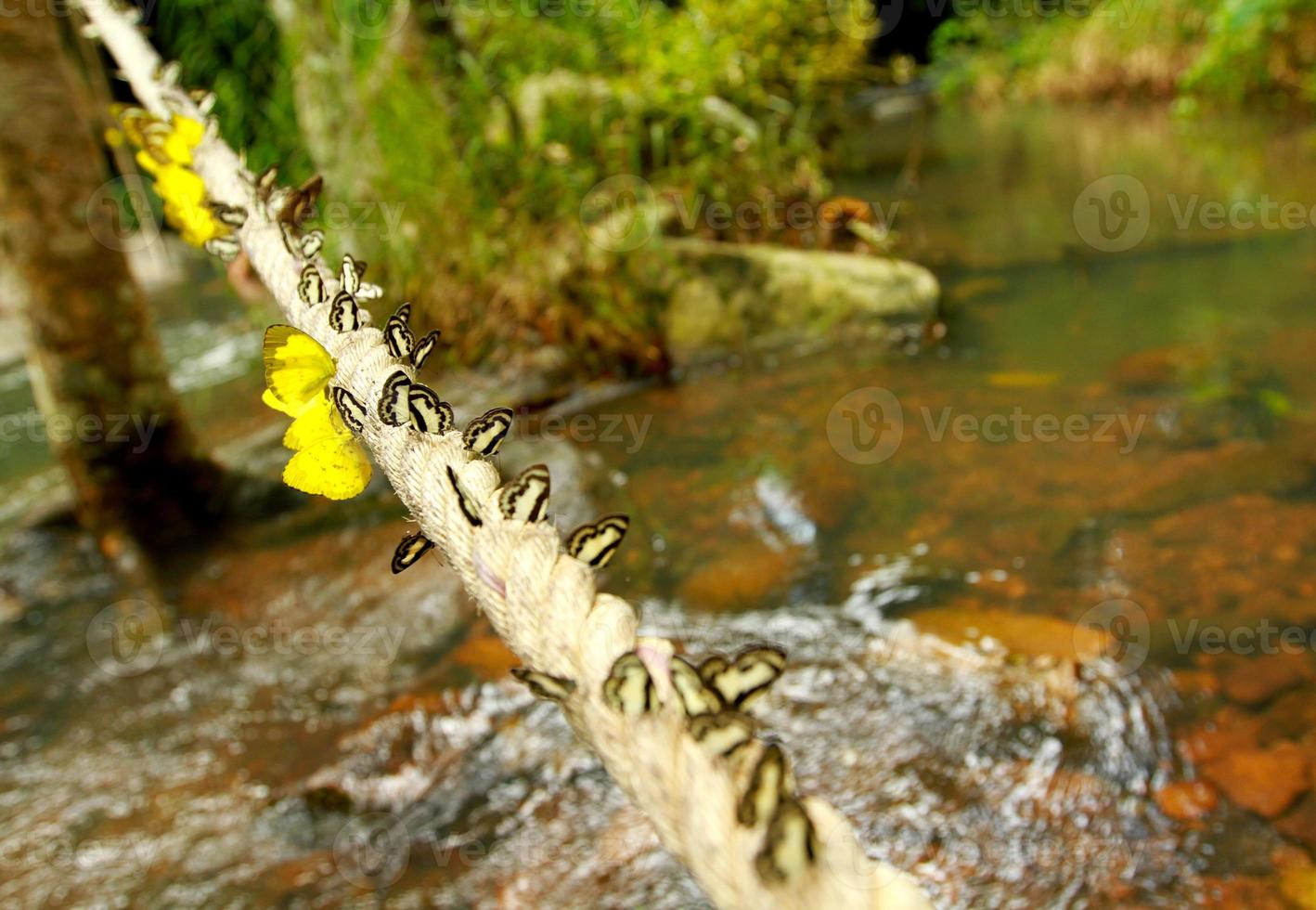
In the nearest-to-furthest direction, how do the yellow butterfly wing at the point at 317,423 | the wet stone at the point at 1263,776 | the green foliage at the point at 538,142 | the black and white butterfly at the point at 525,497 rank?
the black and white butterfly at the point at 525,497
the yellow butterfly wing at the point at 317,423
the wet stone at the point at 1263,776
the green foliage at the point at 538,142

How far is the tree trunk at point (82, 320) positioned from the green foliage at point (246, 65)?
82 centimetres

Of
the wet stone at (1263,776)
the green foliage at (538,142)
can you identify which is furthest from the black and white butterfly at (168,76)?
the green foliage at (538,142)

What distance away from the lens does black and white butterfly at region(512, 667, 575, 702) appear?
1.24 ft

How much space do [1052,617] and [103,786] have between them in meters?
2.05

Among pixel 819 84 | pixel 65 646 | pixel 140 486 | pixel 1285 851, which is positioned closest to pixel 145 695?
pixel 65 646

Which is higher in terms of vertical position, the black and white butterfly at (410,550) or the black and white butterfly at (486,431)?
the black and white butterfly at (486,431)

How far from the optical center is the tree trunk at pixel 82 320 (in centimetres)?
255

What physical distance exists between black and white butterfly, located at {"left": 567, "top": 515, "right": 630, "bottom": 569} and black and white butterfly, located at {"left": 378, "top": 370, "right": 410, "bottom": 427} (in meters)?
0.11

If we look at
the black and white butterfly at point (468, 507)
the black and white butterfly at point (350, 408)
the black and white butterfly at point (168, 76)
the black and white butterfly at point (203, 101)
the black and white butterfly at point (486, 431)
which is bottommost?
the black and white butterfly at point (468, 507)

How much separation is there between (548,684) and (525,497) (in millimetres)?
90

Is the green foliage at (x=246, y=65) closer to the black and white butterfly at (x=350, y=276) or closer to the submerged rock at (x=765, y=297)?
the submerged rock at (x=765, y=297)

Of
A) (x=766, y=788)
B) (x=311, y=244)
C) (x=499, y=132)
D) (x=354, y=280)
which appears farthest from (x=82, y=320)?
(x=766, y=788)

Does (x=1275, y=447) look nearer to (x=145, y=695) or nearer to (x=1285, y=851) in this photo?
(x=1285, y=851)

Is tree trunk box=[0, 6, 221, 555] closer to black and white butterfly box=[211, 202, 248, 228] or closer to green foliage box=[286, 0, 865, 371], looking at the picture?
green foliage box=[286, 0, 865, 371]
